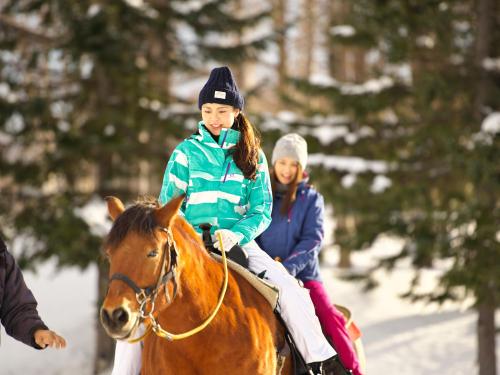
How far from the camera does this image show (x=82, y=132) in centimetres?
1325

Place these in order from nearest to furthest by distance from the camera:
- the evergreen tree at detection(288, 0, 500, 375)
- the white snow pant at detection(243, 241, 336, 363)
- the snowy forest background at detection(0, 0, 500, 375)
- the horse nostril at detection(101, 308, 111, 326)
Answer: the horse nostril at detection(101, 308, 111, 326) → the white snow pant at detection(243, 241, 336, 363) → the evergreen tree at detection(288, 0, 500, 375) → the snowy forest background at detection(0, 0, 500, 375)

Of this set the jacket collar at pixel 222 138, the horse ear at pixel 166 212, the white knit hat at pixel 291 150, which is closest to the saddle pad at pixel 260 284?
the jacket collar at pixel 222 138

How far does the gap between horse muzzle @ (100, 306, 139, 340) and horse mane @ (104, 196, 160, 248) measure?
33 cm

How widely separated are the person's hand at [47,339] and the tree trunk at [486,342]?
9779mm

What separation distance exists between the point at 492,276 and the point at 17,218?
9.27 m

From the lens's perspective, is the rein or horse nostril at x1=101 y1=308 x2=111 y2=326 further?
the rein

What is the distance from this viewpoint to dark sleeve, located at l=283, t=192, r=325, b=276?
5.21 meters

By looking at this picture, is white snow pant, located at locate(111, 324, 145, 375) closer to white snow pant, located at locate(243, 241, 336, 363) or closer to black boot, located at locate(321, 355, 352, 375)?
white snow pant, located at locate(243, 241, 336, 363)

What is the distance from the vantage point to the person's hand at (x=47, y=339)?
3311mm

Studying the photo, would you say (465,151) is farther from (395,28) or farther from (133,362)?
(133,362)

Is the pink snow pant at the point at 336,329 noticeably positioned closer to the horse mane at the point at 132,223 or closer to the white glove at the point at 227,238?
the white glove at the point at 227,238

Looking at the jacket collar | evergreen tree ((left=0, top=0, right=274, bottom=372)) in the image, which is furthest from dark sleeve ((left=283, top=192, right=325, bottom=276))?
evergreen tree ((left=0, top=0, right=274, bottom=372))

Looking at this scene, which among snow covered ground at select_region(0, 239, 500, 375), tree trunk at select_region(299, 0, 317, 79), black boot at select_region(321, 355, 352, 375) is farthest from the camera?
tree trunk at select_region(299, 0, 317, 79)

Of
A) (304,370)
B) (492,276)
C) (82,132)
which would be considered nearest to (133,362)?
(304,370)
